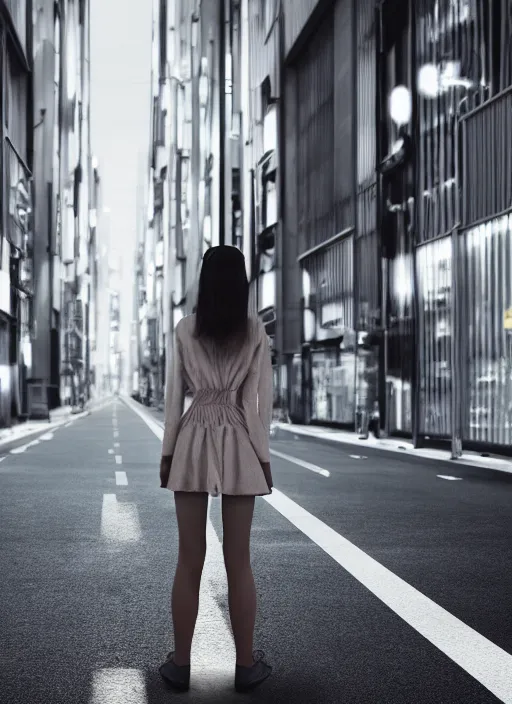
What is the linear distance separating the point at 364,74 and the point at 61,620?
30642mm

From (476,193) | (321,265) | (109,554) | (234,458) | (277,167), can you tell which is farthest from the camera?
(277,167)

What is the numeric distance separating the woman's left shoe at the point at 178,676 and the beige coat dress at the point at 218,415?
74 cm

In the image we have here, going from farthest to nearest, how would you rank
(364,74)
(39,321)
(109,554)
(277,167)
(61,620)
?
(39,321), (277,167), (364,74), (109,554), (61,620)

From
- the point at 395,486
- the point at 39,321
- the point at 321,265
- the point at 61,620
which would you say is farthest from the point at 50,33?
the point at 61,620

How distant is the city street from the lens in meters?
4.11

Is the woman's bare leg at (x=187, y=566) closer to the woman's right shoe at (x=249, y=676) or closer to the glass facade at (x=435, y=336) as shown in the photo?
the woman's right shoe at (x=249, y=676)

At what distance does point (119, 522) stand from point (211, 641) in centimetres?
473

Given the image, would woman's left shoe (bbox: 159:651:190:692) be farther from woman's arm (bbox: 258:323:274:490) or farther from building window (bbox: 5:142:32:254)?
building window (bbox: 5:142:32:254)

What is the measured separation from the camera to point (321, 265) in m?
40.6

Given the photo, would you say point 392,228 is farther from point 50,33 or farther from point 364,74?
point 50,33

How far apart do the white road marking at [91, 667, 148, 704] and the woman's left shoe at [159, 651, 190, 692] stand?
113 millimetres

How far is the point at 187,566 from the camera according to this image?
395 centimetres

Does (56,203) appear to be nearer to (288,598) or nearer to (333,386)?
(333,386)

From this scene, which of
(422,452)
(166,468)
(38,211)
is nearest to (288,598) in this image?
(166,468)
